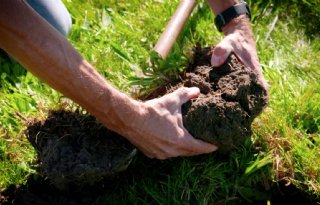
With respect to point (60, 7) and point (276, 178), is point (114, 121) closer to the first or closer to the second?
point (276, 178)

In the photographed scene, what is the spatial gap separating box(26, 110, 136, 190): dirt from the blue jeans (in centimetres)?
81

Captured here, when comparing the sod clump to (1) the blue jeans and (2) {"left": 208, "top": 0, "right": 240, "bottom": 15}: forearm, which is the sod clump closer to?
(2) {"left": 208, "top": 0, "right": 240, "bottom": 15}: forearm

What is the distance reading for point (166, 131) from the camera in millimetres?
2174

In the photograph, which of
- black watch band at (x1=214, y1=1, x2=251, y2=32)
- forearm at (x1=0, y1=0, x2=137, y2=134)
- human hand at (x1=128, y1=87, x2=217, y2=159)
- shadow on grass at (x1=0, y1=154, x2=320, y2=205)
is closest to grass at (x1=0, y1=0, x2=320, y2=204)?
shadow on grass at (x1=0, y1=154, x2=320, y2=205)

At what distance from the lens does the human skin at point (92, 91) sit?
186 centimetres

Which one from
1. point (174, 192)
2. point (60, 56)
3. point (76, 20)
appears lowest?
point (174, 192)

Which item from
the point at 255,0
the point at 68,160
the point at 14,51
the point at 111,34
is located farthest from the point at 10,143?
the point at 255,0

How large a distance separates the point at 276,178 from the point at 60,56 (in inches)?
51.3

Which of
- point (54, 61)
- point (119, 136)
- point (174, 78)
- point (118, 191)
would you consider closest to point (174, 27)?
point (174, 78)

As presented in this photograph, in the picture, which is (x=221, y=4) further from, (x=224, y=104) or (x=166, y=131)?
(x=166, y=131)

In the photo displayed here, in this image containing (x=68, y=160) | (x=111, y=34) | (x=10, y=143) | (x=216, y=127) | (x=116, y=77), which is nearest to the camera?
(x=68, y=160)

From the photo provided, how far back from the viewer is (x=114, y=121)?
83.1 inches

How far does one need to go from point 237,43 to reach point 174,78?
0.39 m

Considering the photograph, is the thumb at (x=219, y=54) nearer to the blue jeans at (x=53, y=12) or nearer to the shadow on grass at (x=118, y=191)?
the shadow on grass at (x=118, y=191)
